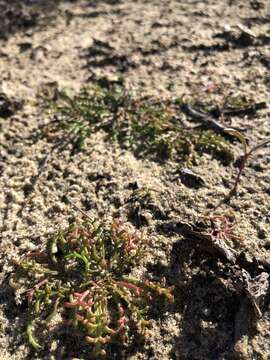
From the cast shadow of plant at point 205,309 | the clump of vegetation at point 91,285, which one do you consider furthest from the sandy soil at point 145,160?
the clump of vegetation at point 91,285

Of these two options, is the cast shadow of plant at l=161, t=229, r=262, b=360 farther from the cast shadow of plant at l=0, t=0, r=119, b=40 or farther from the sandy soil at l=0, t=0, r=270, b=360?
the cast shadow of plant at l=0, t=0, r=119, b=40

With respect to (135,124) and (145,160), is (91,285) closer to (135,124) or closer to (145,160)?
(145,160)

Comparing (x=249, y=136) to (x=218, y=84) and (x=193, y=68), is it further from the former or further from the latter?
(x=193, y=68)

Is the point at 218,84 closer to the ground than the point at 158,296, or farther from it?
farther from it

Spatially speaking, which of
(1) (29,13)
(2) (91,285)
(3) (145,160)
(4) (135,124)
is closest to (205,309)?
(2) (91,285)

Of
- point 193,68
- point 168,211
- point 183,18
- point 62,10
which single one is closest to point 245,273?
point 168,211

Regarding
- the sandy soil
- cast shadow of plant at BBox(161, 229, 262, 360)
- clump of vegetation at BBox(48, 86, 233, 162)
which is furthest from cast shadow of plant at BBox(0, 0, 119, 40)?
cast shadow of plant at BBox(161, 229, 262, 360)
